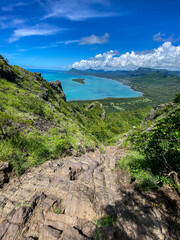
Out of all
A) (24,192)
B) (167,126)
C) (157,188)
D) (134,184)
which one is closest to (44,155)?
(24,192)

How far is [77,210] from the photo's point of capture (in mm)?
4875

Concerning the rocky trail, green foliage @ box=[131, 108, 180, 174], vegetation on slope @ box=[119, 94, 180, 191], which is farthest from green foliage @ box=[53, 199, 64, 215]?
green foliage @ box=[131, 108, 180, 174]

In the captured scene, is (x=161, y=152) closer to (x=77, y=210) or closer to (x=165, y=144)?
(x=165, y=144)

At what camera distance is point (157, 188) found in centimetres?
629

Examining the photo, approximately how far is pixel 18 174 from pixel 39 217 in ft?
9.25

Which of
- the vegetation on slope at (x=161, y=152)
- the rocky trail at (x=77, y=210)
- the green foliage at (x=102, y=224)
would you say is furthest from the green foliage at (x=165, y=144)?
the green foliage at (x=102, y=224)

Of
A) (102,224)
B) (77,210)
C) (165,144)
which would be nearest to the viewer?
(102,224)

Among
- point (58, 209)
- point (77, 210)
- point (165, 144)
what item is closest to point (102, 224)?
point (77, 210)

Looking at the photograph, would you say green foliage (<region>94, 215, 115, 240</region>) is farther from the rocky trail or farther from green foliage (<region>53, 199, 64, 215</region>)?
green foliage (<region>53, 199, 64, 215</region>)

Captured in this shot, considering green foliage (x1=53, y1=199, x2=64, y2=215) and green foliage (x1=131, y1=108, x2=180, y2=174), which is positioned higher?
green foliage (x1=131, y1=108, x2=180, y2=174)

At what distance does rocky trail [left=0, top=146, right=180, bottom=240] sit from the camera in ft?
13.0

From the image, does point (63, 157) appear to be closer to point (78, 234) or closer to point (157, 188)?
point (78, 234)

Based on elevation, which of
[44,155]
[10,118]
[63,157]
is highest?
[10,118]

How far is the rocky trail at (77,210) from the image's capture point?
13.0 ft
